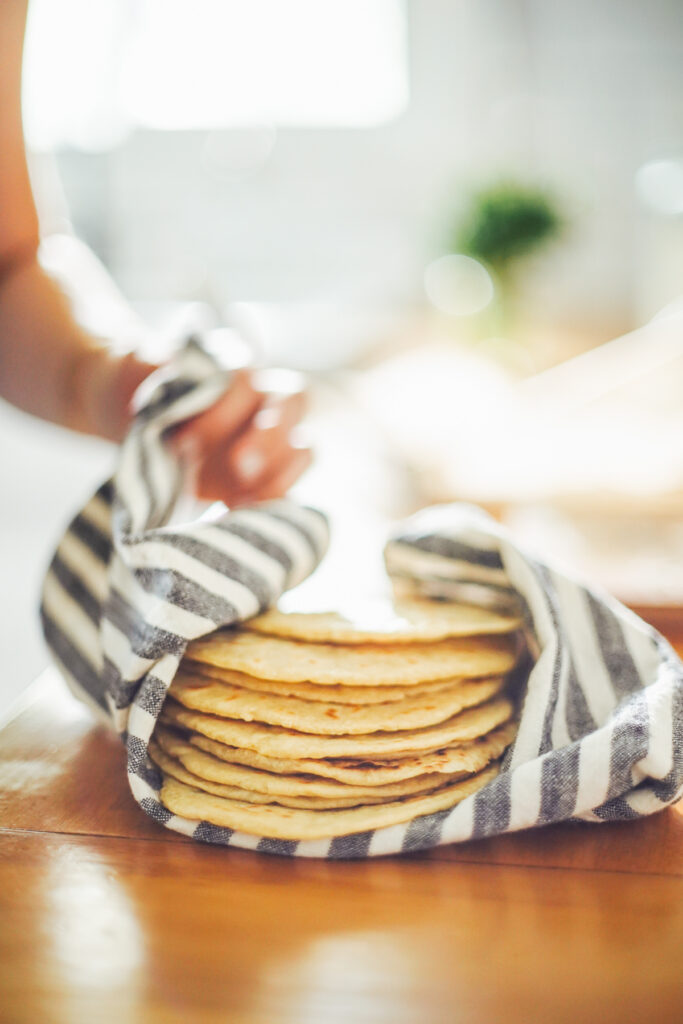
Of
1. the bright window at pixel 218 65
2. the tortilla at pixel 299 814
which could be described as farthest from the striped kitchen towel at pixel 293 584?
the bright window at pixel 218 65

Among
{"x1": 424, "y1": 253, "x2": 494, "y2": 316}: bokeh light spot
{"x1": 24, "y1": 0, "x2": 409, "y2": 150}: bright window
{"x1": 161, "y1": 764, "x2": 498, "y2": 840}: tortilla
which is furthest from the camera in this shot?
{"x1": 24, "y1": 0, "x2": 409, "y2": 150}: bright window

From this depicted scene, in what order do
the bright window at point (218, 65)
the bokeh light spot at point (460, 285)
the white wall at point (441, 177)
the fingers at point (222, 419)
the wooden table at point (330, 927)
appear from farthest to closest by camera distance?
the bright window at point (218, 65)
the white wall at point (441, 177)
the bokeh light spot at point (460, 285)
the fingers at point (222, 419)
the wooden table at point (330, 927)

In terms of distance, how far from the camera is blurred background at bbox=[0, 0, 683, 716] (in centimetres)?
378

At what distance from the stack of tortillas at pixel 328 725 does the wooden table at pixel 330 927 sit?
0.03 meters

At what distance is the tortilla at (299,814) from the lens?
529 mm

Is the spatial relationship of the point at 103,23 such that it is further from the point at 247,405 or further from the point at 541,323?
the point at 247,405

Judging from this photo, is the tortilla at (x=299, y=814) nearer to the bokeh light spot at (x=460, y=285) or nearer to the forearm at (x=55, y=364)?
the forearm at (x=55, y=364)

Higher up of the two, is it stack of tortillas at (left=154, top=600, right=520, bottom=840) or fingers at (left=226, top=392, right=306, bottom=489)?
fingers at (left=226, top=392, right=306, bottom=489)

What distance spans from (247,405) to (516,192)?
3.02 meters

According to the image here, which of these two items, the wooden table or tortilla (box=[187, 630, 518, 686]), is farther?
tortilla (box=[187, 630, 518, 686])

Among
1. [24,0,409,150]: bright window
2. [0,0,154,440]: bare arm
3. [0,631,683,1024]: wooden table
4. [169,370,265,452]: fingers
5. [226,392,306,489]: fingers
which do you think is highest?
[24,0,409,150]: bright window

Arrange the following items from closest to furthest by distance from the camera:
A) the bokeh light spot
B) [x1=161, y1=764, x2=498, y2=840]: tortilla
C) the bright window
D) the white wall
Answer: [x1=161, y1=764, x2=498, y2=840]: tortilla < the bokeh light spot < the white wall < the bright window

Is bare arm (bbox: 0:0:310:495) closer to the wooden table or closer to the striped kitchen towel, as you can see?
the striped kitchen towel

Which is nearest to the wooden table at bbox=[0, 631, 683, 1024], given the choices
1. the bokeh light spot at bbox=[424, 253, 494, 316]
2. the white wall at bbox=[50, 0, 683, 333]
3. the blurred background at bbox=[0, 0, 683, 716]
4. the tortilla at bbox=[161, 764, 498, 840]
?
the tortilla at bbox=[161, 764, 498, 840]
